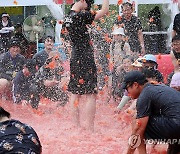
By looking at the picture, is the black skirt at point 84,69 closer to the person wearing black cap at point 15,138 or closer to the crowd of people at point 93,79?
the crowd of people at point 93,79

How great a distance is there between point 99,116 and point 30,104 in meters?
1.40

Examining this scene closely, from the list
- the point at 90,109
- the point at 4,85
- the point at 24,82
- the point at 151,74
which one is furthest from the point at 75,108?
the point at 4,85

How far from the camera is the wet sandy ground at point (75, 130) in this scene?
5.79 m

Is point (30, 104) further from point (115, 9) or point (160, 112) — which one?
point (160, 112)

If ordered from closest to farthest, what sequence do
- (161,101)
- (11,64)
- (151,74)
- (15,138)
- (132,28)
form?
(15,138)
(161,101)
(151,74)
(132,28)
(11,64)

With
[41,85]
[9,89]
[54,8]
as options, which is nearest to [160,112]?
[41,85]

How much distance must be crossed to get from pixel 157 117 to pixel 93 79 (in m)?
1.87

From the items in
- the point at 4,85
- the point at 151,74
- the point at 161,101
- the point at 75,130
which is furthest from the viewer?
the point at 4,85

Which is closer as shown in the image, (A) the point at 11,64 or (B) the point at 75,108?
(B) the point at 75,108

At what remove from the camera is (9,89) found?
30.5 feet

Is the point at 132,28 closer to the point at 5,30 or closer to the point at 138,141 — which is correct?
the point at 138,141

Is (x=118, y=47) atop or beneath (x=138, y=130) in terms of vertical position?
atop

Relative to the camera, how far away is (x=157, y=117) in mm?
4895

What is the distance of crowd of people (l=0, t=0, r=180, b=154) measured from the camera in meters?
4.82
